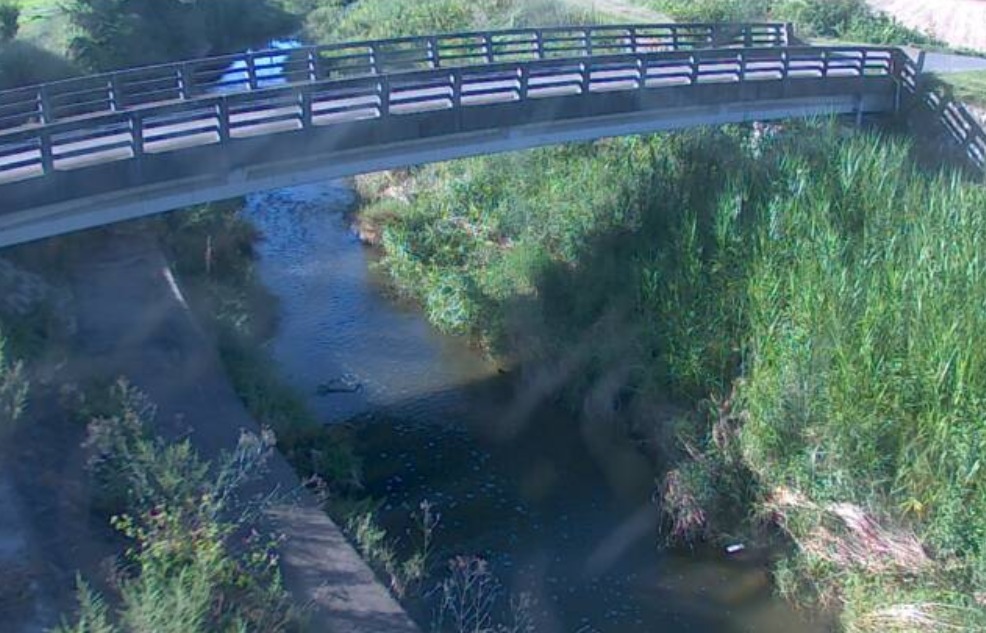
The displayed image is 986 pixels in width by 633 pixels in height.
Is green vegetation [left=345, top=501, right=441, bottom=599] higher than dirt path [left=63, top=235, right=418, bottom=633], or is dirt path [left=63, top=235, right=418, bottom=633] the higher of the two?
dirt path [left=63, top=235, right=418, bottom=633]

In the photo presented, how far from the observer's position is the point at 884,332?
1448cm

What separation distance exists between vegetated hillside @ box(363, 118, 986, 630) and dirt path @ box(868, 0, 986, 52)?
20133 millimetres

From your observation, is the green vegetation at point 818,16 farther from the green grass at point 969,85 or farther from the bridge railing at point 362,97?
the bridge railing at point 362,97

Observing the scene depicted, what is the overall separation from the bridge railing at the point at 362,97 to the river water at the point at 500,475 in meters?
4.52

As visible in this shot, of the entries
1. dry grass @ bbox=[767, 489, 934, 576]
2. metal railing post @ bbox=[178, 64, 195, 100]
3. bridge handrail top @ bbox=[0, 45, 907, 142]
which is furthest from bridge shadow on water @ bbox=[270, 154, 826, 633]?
metal railing post @ bbox=[178, 64, 195, 100]

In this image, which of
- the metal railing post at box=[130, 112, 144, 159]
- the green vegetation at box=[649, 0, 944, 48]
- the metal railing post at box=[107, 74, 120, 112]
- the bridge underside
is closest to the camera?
the bridge underside

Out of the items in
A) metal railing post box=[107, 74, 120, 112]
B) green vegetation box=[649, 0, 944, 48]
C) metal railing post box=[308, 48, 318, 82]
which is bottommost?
green vegetation box=[649, 0, 944, 48]

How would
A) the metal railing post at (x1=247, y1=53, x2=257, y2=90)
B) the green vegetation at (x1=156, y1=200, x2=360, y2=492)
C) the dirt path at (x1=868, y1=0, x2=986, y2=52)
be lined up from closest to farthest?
1. the green vegetation at (x1=156, y1=200, x2=360, y2=492)
2. the metal railing post at (x1=247, y1=53, x2=257, y2=90)
3. the dirt path at (x1=868, y1=0, x2=986, y2=52)

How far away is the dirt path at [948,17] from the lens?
3834 cm

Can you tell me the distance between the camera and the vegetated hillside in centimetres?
1297

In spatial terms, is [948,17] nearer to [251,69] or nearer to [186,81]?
[251,69]

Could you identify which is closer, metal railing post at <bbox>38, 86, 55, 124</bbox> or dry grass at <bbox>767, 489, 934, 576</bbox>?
dry grass at <bbox>767, 489, 934, 576</bbox>

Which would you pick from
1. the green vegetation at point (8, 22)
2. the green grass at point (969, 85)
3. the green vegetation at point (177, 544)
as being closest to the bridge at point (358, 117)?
the green grass at point (969, 85)

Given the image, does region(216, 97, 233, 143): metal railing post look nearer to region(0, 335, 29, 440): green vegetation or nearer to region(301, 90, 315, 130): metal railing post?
region(301, 90, 315, 130): metal railing post
